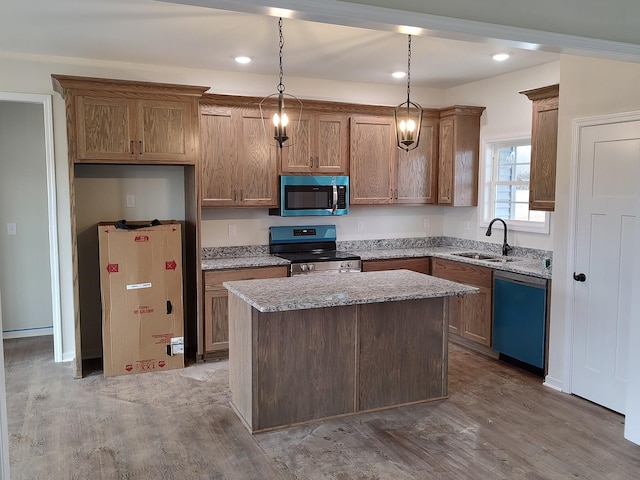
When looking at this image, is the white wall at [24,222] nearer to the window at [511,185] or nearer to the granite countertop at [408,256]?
the granite countertop at [408,256]

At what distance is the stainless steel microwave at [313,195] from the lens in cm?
512

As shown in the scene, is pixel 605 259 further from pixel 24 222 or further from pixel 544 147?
pixel 24 222

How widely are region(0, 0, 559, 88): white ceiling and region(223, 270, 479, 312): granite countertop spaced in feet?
5.26

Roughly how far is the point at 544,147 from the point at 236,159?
264cm

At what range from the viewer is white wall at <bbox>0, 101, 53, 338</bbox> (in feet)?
17.5

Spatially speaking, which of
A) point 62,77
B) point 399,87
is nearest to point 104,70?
point 62,77

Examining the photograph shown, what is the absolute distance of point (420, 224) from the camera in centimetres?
616

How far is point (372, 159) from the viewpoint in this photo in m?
5.50

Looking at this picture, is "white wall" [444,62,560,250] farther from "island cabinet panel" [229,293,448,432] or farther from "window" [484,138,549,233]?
"island cabinet panel" [229,293,448,432]

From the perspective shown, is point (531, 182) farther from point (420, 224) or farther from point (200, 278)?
point (200, 278)

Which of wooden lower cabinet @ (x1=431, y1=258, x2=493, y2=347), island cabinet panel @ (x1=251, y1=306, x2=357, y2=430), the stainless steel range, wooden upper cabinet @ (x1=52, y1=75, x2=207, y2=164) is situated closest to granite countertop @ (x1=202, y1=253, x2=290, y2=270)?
the stainless steel range

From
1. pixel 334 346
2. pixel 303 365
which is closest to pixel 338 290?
pixel 334 346

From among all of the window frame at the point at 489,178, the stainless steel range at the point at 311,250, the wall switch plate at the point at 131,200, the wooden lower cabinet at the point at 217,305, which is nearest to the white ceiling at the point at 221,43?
the window frame at the point at 489,178

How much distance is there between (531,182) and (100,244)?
3564mm
